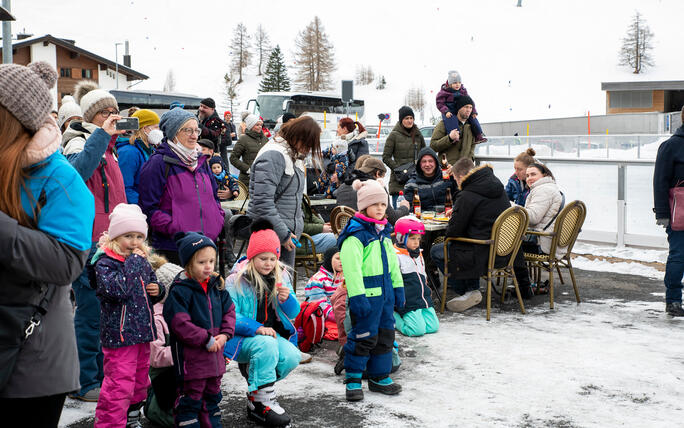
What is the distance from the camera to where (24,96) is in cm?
201

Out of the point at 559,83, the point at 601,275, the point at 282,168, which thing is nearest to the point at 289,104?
the point at 601,275

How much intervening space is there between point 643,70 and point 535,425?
9514 centimetres

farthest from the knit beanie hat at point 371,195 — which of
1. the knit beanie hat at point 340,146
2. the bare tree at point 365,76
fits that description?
the bare tree at point 365,76

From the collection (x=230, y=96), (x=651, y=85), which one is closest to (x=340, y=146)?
(x=651, y=85)

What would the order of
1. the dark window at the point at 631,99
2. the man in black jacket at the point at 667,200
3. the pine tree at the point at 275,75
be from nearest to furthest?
1. the man in black jacket at the point at 667,200
2. the dark window at the point at 631,99
3. the pine tree at the point at 275,75

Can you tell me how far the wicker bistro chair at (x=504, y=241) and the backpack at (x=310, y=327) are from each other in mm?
1600

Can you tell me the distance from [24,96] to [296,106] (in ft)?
103

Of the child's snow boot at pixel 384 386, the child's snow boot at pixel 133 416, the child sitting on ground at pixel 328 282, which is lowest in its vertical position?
the child's snow boot at pixel 384 386

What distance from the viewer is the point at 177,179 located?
15.1 ft

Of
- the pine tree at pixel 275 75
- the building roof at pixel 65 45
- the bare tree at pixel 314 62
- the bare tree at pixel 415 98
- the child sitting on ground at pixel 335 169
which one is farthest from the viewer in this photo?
the bare tree at pixel 314 62

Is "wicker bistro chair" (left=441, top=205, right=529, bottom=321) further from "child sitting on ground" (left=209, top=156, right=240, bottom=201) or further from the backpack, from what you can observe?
"child sitting on ground" (left=209, top=156, right=240, bottom=201)

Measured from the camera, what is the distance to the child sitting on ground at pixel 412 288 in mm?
6027

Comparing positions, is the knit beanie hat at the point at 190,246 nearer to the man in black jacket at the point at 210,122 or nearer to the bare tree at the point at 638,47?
the man in black jacket at the point at 210,122

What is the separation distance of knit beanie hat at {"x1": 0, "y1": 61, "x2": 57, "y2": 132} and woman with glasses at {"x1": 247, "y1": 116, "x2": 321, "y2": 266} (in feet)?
9.98
